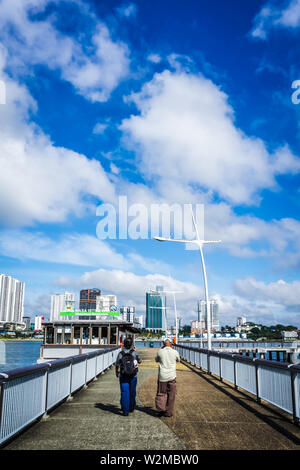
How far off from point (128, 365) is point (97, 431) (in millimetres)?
1817

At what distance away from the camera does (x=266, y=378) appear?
9359 millimetres

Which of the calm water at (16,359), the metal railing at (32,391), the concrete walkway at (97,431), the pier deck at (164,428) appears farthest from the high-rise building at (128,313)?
→ the concrete walkway at (97,431)

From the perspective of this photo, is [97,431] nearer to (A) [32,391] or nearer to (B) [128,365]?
(A) [32,391]

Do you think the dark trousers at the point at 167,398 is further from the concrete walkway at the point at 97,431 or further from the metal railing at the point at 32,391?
the metal railing at the point at 32,391

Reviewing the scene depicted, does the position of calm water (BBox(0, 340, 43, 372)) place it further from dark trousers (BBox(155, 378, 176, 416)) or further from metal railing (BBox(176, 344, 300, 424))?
dark trousers (BBox(155, 378, 176, 416))

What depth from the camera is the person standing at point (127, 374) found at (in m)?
8.41

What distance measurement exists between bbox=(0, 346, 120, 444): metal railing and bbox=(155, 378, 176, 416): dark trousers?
96.3 inches

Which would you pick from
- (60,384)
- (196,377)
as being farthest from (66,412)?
(196,377)

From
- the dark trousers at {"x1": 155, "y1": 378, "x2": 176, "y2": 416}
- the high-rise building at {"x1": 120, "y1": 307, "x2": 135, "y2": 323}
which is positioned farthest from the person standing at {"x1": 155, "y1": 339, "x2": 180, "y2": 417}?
the high-rise building at {"x1": 120, "y1": 307, "x2": 135, "y2": 323}

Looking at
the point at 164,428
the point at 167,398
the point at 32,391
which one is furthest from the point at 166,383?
the point at 32,391

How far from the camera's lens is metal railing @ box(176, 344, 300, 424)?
295 inches

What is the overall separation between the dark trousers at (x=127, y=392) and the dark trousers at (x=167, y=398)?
61 centimetres
